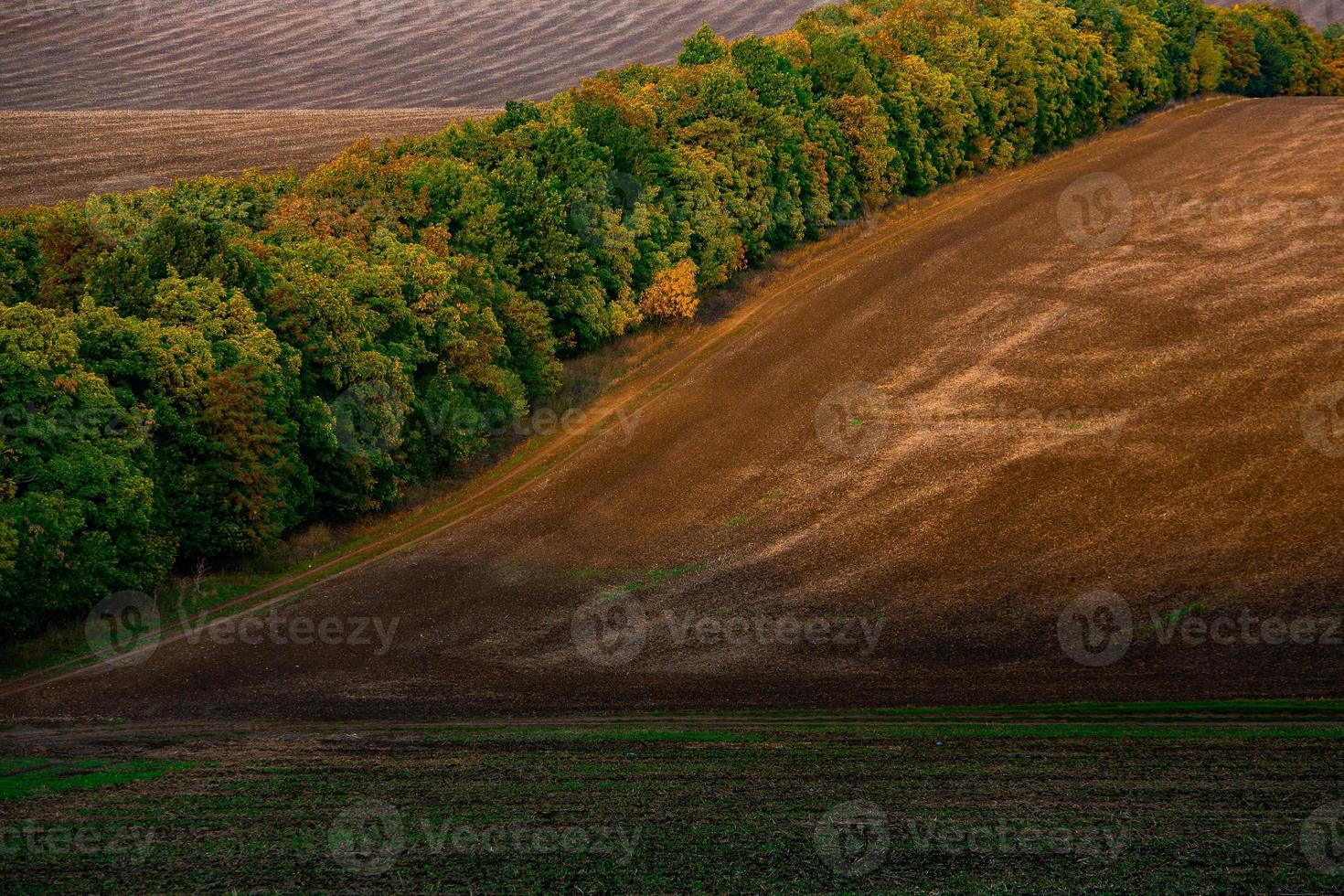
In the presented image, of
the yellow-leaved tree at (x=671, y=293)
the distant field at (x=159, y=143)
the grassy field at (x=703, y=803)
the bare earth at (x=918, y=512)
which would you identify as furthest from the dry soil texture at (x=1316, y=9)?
the grassy field at (x=703, y=803)

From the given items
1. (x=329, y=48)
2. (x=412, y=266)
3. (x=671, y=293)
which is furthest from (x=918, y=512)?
(x=329, y=48)

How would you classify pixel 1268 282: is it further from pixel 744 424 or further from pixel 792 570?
pixel 792 570

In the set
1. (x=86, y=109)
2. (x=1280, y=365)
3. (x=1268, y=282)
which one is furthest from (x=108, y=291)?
(x=86, y=109)

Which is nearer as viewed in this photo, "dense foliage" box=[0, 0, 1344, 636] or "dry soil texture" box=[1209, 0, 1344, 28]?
"dense foliage" box=[0, 0, 1344, 636]

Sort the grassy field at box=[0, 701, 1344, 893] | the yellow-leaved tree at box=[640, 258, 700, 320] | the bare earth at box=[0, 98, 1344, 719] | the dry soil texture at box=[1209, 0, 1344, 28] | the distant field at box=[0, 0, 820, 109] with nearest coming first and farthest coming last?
the grassy field at box=[0, 701, 1344, 893] → the bare earth at box=[0, 98, 1344, 719] → the yellow-leaved tree at box=[640, 258, 700, 320] → the distant field at box=[0, 0, 820, 109] → the dry soil texture at box=[1209, 0, 1344, 28]

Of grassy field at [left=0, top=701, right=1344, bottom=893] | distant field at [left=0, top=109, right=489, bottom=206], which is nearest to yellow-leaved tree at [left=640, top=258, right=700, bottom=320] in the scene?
grassy field at [left=0, top=701, right=1344, bottom=893]

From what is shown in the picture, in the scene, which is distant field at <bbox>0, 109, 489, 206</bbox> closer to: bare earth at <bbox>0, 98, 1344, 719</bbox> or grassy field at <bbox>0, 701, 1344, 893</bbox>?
bare earth at <bbox>0, 98, 1344, 719</bbox>

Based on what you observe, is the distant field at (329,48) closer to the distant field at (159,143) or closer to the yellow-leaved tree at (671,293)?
the distant field at (159,143)
